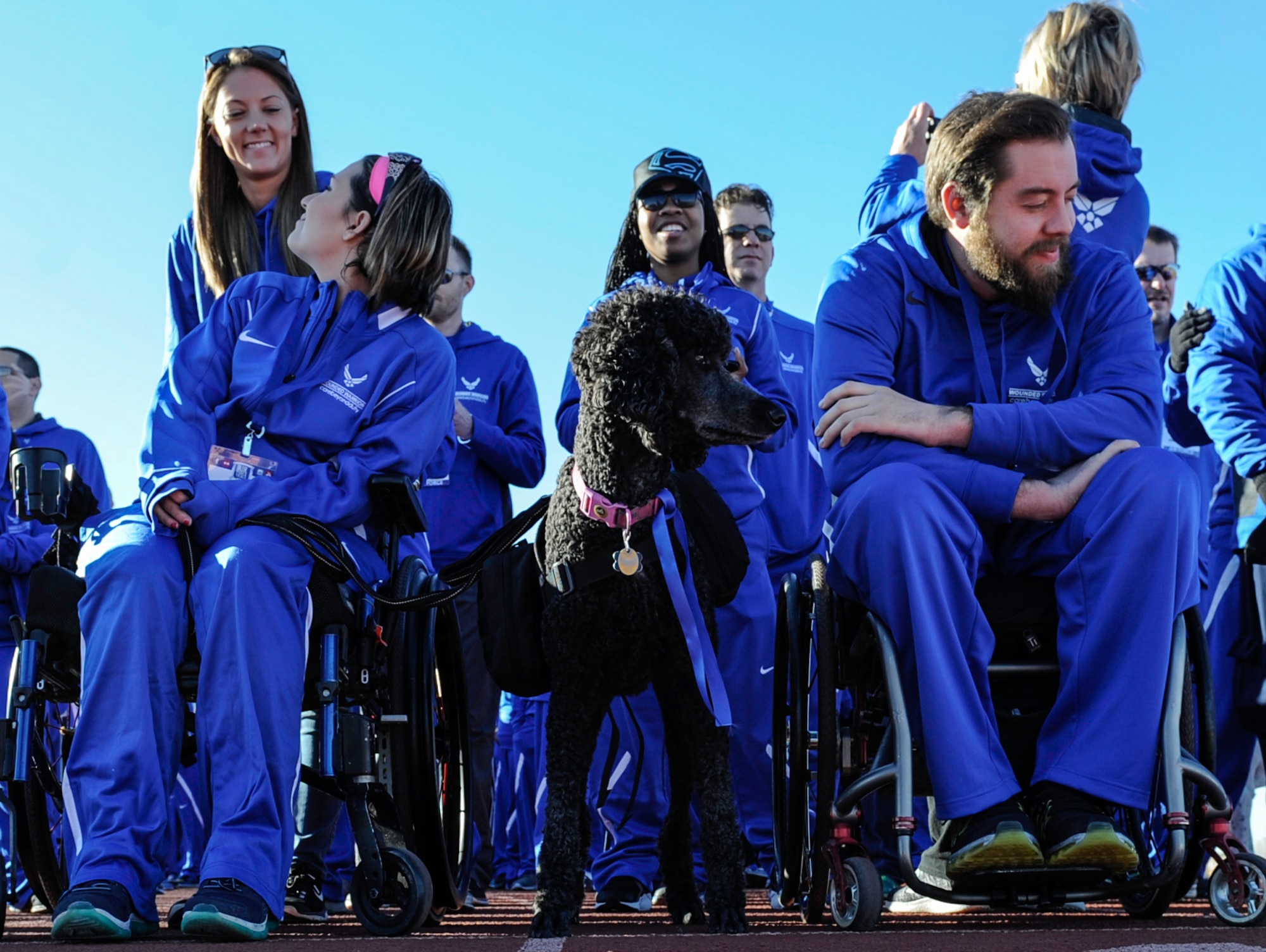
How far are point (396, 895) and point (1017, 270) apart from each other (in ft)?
7.06

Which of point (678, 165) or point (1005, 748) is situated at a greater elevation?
point (678, 165)

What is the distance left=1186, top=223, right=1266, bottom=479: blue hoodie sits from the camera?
4840 mm

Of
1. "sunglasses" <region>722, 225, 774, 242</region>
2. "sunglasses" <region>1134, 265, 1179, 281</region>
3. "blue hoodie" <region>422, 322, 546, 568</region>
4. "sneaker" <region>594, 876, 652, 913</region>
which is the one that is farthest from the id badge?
"sunglasses" <region>1134, 265, 1179, 281</region>

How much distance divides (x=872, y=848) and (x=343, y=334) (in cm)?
221

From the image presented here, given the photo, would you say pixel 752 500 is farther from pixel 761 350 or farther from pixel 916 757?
pixel 916 757

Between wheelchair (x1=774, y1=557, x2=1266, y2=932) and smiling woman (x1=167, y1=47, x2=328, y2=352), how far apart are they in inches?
85.2

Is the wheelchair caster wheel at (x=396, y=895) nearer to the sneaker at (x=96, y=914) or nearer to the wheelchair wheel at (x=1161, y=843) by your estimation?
the sneaker at (x=96, y=914)

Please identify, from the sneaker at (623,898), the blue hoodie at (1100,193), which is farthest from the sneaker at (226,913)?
the blue hoodie at (1100,193)

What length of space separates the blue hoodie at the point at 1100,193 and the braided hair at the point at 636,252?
1.71ft

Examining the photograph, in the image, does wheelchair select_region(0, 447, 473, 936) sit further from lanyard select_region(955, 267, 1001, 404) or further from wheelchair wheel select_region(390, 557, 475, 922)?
lanyard select_region(955, 267, 1001, 404)

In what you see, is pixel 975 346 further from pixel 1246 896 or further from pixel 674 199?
pixel 674 199

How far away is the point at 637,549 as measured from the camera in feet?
11.3

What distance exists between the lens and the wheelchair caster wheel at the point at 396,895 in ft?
11.5

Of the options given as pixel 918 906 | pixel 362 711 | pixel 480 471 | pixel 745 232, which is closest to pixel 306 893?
pixel 362 711
